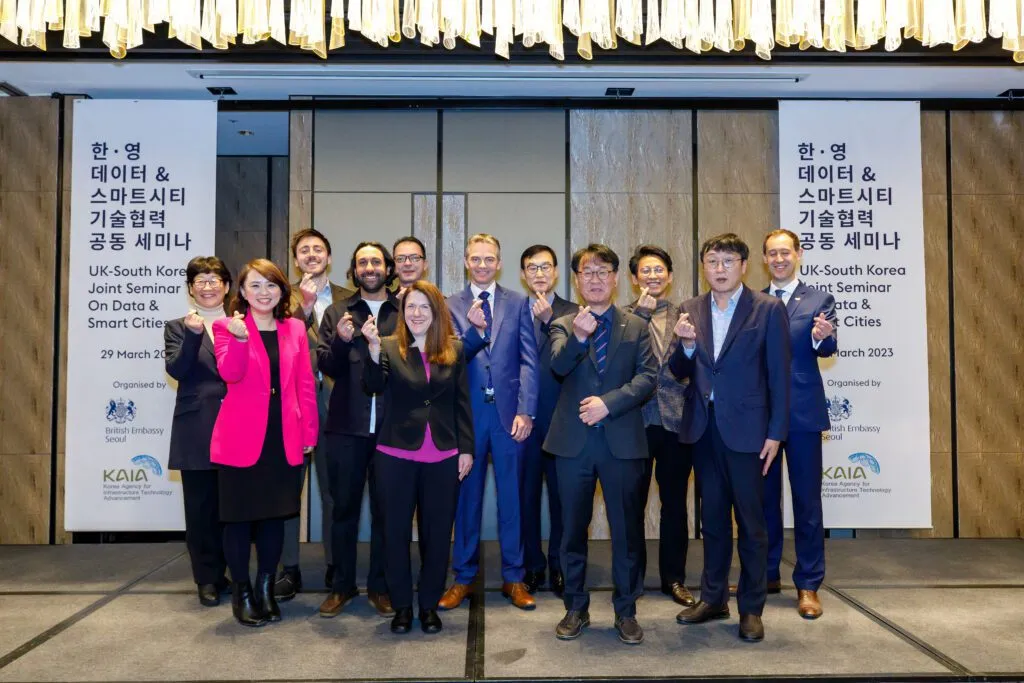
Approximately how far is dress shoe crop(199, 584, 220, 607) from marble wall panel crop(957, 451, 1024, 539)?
481 centimetres

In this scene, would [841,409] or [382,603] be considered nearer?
[382,603]

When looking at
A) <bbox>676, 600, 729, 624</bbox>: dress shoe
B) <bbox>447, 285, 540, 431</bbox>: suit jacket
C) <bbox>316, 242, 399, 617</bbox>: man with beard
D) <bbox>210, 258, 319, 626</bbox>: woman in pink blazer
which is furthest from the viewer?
<bbox>447, 285, 540, 431</bbox>: suit jacket

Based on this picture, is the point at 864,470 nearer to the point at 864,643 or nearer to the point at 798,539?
the point at 798,539

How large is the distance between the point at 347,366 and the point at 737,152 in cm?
338

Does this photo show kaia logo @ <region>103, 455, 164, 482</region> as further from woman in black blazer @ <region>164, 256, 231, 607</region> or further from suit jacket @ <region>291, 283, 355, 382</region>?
suit jacket @ <region>291, 283, 355, 382</region>

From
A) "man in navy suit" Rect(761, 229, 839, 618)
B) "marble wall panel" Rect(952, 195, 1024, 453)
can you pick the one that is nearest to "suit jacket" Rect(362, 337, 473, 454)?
"man in navy suit" Rect(761, 229, 839, 618)

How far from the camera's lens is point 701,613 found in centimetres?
362

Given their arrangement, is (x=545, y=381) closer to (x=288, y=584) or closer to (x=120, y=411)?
(x=288, y=584)

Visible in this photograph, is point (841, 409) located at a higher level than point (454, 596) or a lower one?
higher

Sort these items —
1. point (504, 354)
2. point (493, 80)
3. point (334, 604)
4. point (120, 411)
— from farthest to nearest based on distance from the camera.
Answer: point (120, 411)
point (493, 80)
point (504, 354)
point (334, 604)

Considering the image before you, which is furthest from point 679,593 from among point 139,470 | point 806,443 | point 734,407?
point 139,470

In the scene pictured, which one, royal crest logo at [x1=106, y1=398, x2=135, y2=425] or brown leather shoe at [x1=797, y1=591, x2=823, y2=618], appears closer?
brown leather shoe at [x1=797, y1=591, x2=823, y2=618]

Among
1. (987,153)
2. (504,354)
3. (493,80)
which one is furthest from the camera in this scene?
(987,153)

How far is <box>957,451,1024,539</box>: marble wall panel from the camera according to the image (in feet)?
18.3
